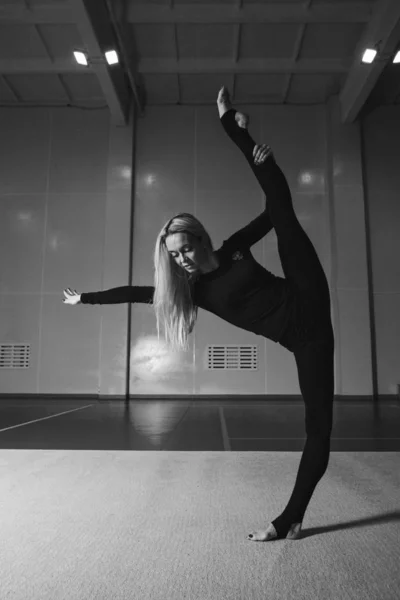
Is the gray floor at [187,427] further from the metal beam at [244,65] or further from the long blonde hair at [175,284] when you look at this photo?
the metal beam at [244,65]

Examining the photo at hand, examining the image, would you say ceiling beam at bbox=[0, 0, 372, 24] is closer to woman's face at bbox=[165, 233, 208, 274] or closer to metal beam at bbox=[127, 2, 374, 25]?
metal beam at bbox=[127, 2, 374, 25]

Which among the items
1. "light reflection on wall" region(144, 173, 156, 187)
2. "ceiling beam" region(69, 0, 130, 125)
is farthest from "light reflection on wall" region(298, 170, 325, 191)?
"ceiling beam" region(69, 0, 130, 125)

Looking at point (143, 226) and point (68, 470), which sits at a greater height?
point (143, 226)

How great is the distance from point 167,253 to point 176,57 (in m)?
6.97

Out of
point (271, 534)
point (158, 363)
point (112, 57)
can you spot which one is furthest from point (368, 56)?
point (271, 534)

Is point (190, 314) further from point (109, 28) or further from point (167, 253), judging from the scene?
point (109, 28)

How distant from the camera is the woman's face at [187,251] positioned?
1.71m

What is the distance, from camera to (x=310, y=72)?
24.9ft

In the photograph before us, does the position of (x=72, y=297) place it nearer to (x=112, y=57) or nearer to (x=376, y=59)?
(x=112, y=57)

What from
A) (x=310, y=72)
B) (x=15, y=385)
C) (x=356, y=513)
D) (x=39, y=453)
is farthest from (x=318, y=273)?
(x=15, y=385)

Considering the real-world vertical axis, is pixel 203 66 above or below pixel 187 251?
above

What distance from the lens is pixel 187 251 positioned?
67.7 inches

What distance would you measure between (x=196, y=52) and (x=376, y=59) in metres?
2.83

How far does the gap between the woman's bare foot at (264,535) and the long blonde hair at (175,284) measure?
2.51ft
